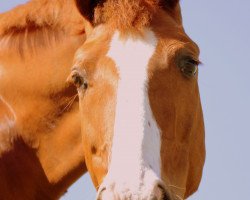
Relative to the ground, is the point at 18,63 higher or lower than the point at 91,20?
lower

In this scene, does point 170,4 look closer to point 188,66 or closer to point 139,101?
point 188,66

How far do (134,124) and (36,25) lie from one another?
2.29 m

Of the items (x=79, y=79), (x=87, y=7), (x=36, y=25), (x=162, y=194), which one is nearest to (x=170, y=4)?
(x=87, y=7)

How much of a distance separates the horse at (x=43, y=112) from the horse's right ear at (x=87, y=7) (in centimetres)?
29

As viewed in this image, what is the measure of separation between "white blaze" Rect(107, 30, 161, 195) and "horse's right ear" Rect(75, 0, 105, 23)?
701mm

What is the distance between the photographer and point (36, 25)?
6195 millimetres

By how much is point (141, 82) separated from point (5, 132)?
1.89 m

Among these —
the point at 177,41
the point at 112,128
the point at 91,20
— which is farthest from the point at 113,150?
the point at 91,20

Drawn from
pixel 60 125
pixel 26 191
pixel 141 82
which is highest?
pixel 141 82

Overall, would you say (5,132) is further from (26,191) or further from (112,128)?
(112,128)

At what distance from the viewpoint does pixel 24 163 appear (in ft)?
19.2

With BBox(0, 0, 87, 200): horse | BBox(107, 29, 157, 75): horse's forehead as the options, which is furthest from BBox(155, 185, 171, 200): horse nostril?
BBox(0, 0, 87, 200): horse

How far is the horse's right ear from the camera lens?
5.53 m

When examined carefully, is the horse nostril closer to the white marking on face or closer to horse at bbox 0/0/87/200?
the white marking on face
